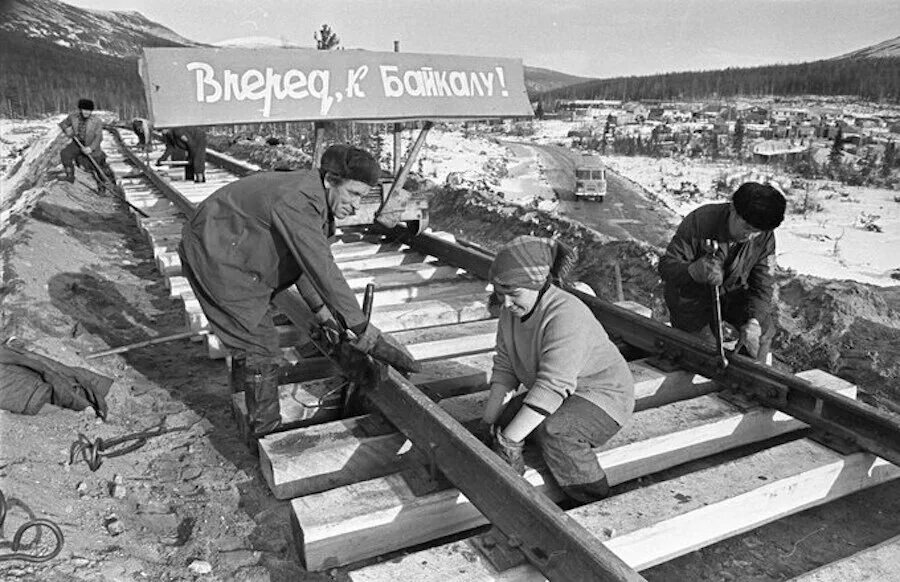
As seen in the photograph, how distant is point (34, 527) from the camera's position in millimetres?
2594

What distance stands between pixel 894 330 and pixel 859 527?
2587 millimetres

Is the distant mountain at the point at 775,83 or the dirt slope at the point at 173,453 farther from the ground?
the distant mountain at the point at 775,83

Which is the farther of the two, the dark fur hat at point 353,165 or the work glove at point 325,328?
the work glove at point 325,328

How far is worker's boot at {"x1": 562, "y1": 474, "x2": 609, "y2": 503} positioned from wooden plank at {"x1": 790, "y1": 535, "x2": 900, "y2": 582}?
75 centimetres

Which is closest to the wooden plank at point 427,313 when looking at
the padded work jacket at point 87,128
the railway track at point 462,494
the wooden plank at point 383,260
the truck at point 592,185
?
the railway track at point 462,494

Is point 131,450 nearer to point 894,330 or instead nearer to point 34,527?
point 34,527

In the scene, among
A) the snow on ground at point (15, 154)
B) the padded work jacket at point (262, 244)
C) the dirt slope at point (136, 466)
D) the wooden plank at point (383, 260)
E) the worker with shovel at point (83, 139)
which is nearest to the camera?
the dirt slope at point (136, 466)

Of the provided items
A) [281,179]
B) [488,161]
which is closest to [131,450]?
[281,179]

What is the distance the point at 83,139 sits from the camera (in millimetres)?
11016

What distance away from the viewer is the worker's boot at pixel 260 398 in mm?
3307

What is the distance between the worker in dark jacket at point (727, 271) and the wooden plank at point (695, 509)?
1.03 meters

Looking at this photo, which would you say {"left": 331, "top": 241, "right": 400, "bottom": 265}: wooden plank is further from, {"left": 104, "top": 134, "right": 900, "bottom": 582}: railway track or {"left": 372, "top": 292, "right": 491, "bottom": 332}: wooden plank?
{"left": 104, "top": 134, "right": 900, "bottom": 582}: railway track

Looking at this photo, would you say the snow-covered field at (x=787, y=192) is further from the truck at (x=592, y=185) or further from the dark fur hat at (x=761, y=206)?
the dark fur hat at (x=761, y=206)

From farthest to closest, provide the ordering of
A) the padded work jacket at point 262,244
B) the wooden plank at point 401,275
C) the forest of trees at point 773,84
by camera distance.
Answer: the forest of trees at point 773,84 → the wooden plank at point 401,275 → the padded work jacket at point 262,244
